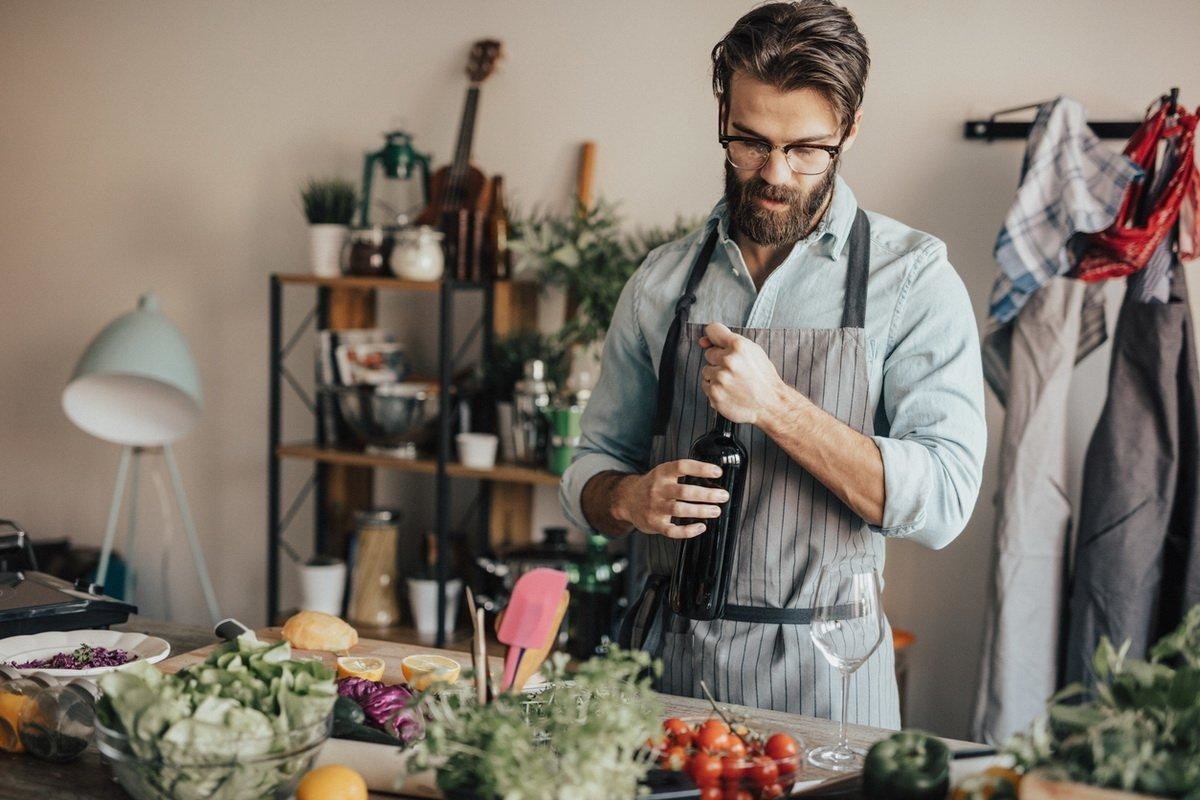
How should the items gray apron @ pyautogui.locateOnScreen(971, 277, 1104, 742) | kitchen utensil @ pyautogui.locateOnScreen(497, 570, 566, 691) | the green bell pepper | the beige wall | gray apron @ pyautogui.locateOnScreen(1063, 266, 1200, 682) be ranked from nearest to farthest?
1. the green bell pepper
2. kitchen utensil @ pyautogui.locateOnScreen(497, 570, 566, 691)
3. gray apron @ pyautogui.locateOnScreen(1063, 266, 1200, 682)
4. gray apron @ pyautogui.locateOnScreen(971, 277, 1104, 742)
5. the beige wall

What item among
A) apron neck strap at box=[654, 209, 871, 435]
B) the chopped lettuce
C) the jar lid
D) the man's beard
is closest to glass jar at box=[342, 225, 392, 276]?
the jar lid

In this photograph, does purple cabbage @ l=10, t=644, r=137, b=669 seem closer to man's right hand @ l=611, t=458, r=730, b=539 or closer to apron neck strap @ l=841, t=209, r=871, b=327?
man's right hand @ l=611, t=458, r=730, b=539

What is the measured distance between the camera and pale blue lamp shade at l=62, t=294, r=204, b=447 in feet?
11.7

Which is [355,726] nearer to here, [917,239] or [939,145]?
[917,239]

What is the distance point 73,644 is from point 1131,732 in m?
1.50

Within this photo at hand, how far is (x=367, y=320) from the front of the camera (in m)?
3.90

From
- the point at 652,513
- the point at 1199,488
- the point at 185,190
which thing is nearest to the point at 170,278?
the point at 185,190

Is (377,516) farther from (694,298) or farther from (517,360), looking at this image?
(694,298)

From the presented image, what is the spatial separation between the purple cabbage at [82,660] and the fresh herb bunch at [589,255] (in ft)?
6.10

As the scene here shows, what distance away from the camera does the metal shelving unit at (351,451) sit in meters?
3.42

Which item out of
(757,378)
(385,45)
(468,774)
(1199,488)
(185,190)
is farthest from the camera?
(185,190)

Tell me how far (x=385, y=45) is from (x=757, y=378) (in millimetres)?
2697

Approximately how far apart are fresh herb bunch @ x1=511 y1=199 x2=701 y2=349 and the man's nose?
1.54 m

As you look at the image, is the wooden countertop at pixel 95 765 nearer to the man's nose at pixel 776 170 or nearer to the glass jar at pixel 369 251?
the man's nose at pixel 776 170
